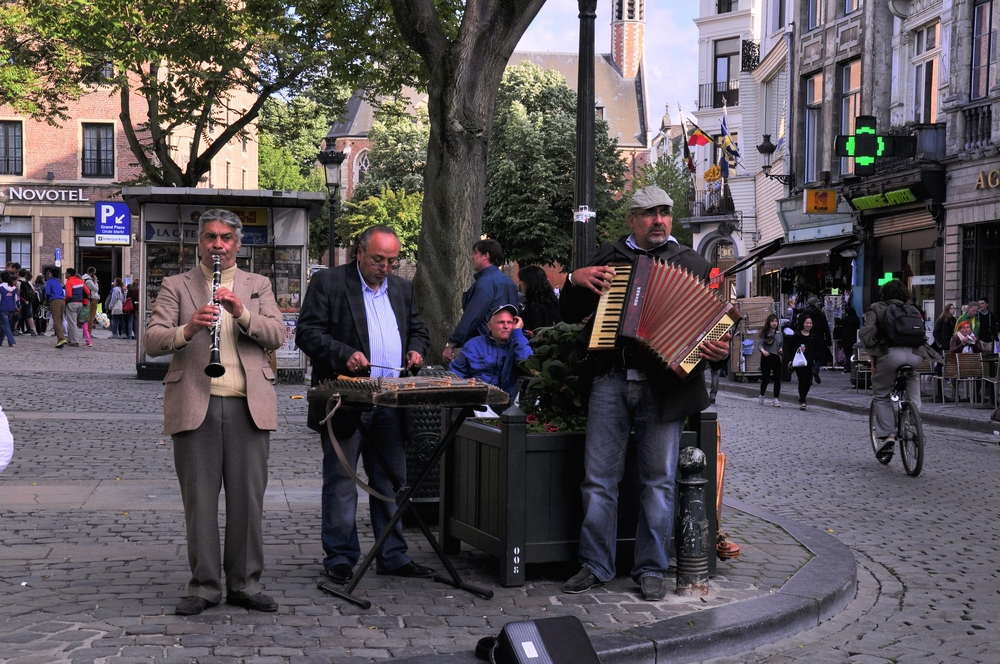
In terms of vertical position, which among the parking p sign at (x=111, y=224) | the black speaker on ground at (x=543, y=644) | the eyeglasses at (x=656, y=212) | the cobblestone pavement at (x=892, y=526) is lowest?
the cobblestone pavement at (x=892, y=526)

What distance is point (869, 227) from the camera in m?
28.4

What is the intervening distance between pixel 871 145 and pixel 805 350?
7.42m

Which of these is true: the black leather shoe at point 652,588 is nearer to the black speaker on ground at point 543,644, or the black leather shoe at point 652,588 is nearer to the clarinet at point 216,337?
the black speaker on ground at point 543,644

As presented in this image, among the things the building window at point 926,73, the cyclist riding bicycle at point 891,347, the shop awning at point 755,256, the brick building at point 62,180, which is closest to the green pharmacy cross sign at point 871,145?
the building window at point 926,73

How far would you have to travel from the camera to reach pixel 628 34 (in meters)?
102

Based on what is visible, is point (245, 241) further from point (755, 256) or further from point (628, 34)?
point (628, 34)

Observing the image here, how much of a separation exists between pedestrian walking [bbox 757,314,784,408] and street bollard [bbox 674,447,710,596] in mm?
13404

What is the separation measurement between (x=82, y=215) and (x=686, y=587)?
46.6 m

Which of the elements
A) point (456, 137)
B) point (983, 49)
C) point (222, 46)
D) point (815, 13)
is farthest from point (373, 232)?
point (815, 13)

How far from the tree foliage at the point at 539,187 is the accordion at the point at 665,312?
146 feet

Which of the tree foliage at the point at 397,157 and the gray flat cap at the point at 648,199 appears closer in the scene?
the gray flat cap at the point at 648,199

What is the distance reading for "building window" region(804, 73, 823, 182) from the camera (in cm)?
3184

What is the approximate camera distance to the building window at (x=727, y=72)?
5069cm

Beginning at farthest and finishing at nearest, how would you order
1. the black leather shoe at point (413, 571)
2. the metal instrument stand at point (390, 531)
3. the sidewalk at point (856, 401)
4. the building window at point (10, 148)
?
the building window at point (10, 148)
the sidewalk at point (856, 401)
the black leather shoe at point (413, 571)
the metal instrument stand at point (390, 531)
